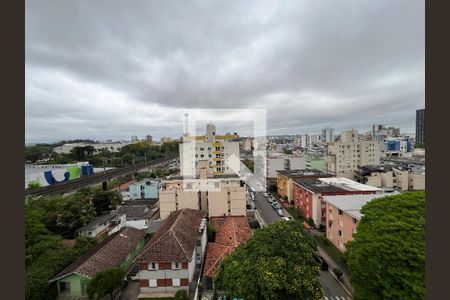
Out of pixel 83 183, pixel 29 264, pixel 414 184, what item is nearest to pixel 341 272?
pixel 29 264

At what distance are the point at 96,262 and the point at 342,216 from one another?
14588 mm

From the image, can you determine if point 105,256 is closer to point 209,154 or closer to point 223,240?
point 223,240

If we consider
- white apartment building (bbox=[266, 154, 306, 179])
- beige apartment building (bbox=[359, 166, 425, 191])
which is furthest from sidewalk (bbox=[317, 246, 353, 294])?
white apartment building (bbox=[266, 154, 306, 179])

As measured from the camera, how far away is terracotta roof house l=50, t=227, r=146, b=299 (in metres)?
9.98

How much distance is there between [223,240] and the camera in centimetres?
1344

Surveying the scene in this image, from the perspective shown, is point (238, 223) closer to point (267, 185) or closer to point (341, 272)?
point (341, 272)

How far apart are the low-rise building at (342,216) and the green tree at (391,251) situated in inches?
155

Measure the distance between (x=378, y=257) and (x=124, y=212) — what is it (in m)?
18.8

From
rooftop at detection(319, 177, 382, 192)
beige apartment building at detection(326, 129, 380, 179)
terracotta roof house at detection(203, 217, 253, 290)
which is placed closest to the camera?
terracotta roof house at detection(203, 217, 253, 290)

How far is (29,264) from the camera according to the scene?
10555 mm

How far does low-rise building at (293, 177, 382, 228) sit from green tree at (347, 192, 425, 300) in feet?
27.3

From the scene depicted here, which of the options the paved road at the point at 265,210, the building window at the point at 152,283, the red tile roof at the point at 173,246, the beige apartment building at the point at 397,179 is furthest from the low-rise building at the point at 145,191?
the beige apartment building at the point at 397,179

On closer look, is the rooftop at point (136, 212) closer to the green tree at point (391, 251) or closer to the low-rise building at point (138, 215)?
the low-rise building at point (138, 215)

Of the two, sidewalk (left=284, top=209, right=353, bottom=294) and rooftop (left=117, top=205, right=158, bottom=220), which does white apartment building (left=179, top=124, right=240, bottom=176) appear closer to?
rooftop (left=117, top=205, right=158, bottom=220)
